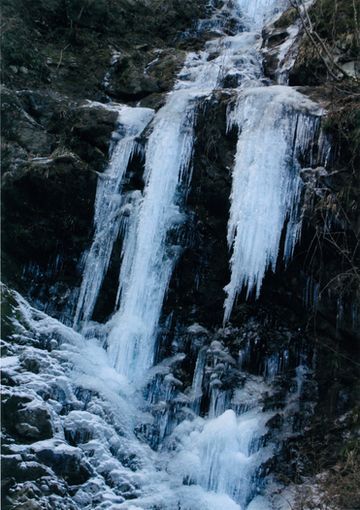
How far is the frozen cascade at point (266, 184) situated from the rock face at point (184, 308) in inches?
7.7

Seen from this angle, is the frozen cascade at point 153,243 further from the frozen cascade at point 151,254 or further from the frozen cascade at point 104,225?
the frozen cascade at point 104,225

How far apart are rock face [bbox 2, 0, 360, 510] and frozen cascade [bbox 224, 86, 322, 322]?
0.64 feet

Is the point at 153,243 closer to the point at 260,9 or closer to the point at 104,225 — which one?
the point at 104,225

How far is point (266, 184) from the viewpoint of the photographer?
23.4 ft

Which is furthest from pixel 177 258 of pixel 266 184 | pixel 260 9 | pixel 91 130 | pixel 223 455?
pixel 260 9

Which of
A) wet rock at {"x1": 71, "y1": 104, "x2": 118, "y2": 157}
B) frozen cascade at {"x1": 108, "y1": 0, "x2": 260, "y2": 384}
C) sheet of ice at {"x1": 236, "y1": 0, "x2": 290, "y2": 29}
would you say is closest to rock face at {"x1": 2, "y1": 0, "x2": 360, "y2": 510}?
wet rock at {"x1": 71, "y1": 104, "x2": 118, "y2": 157}

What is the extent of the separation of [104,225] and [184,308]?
1370 mm

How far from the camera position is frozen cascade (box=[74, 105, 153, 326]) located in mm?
7805

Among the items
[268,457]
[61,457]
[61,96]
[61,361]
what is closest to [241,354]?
[268,457]

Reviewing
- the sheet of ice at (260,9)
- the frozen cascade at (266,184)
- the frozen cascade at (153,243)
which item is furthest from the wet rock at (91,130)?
the sheet of ice at (260,9)

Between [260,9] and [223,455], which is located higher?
[260,9]

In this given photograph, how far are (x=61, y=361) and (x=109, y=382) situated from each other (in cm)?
60

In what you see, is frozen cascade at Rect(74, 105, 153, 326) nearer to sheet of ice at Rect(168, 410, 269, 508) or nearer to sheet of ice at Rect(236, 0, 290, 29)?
sheet of ice at Rect(168, 410, 269, 508)

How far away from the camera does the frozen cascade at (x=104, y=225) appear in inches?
307
